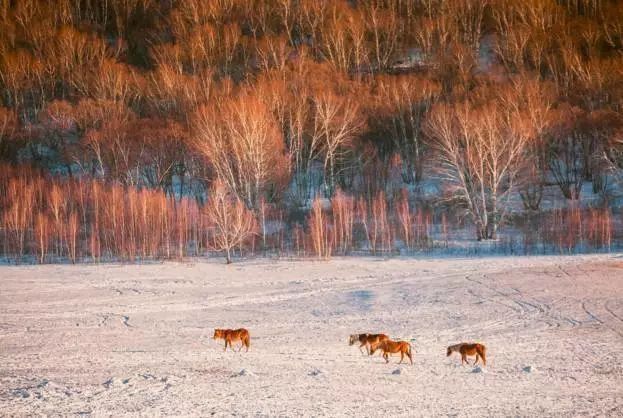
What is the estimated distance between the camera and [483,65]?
81.4 meters

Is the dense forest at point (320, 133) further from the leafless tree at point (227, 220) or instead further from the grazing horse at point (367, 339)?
the grazing horse at point (367, 339)

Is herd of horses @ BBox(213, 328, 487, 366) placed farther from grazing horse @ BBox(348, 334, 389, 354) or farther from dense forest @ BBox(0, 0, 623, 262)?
dense forest @ BBox(0, 0, 623, 262)

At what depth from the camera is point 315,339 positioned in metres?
22.6

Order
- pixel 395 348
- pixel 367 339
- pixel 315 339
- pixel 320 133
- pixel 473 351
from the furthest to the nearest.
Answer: pixel 320 133 → pixel 315 339 → pixel 367 339 → pixel 395 348 → pixel 473 351

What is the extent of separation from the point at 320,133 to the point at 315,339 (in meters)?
40.4

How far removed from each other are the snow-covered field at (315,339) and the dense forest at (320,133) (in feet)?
28.2

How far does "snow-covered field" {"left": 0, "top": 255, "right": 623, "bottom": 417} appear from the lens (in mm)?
15227

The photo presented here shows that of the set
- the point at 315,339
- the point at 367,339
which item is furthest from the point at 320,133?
the point at 367,339

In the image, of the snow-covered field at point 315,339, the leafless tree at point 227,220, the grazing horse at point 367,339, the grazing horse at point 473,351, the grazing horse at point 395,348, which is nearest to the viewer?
the snow-covered field at point 315,339

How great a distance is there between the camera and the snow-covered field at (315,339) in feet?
50.0

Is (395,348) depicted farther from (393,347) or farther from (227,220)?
(227,220)

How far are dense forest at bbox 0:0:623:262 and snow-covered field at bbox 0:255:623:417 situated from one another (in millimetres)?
8580

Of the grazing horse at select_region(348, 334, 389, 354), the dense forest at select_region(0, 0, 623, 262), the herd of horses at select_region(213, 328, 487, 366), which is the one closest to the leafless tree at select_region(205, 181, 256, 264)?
the dense forest at select_region(0, 0, 623, 262)

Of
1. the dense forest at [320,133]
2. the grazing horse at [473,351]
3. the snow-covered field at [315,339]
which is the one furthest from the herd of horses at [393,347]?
the dense forest at [320,133]
